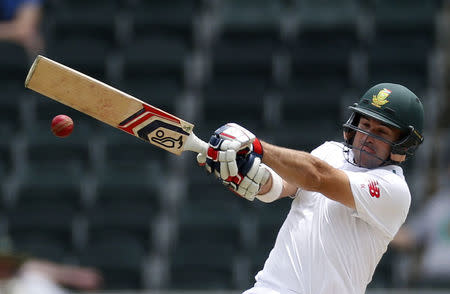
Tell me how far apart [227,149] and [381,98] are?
2.35 ft

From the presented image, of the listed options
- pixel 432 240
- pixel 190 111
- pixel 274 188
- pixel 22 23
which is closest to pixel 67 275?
pixel 190 111

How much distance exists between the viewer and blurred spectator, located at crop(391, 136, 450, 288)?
21.2 ft

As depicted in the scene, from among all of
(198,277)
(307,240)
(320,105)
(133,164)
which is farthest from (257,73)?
(307,240)

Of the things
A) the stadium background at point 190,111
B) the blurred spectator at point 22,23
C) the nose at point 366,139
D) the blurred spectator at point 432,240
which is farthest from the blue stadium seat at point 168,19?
the nose at point 366,139

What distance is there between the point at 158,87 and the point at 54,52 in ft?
3.29

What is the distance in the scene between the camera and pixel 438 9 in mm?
8023

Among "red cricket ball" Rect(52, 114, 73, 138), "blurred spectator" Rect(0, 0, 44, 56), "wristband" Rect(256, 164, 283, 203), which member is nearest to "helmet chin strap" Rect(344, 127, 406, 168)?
"wristband" Rect(256, 164, 283, 203)

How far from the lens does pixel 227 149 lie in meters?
2.89

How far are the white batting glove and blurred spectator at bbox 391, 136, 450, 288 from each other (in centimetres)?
381

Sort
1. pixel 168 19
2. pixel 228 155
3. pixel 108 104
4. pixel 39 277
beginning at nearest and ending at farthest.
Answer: pixel 228 155 < pixel 108 104 < pixel 39 277 < pixel 168 19

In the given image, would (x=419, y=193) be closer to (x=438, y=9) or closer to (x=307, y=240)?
(x=438, y=9)

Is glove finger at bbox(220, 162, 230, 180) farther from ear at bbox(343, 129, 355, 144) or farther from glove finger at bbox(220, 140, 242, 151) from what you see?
ear at bbox(343, 129, 355, 144)

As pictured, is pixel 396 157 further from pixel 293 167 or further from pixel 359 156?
pixel 293 167

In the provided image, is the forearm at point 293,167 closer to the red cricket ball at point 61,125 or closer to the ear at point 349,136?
the ear at point 349,136
